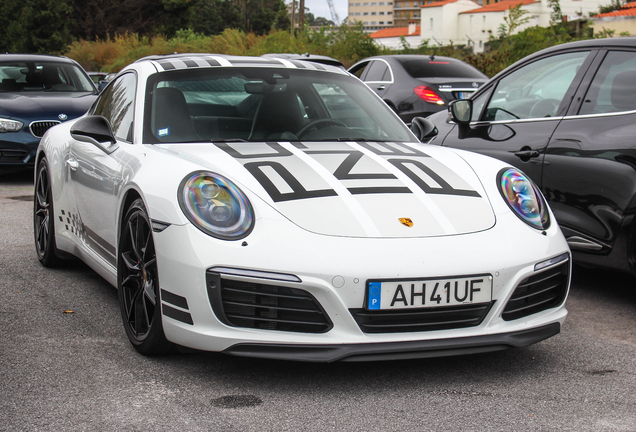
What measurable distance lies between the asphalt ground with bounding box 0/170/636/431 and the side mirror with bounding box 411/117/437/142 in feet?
4.25

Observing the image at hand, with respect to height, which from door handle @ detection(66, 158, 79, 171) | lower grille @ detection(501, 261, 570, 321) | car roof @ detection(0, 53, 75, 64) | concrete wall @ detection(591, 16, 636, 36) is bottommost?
concrete wall @ detection(591, 16, 636, 36)

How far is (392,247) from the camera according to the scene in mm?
2824

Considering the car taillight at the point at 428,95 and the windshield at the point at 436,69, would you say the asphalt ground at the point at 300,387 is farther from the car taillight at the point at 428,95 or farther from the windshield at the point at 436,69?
the windshield at the point at 436,69

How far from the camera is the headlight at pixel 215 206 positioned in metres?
2.87

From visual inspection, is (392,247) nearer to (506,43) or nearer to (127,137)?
(127,137)

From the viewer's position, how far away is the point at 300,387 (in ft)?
9.55

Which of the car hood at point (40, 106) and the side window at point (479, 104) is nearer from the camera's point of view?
the side window at point (479, 104)

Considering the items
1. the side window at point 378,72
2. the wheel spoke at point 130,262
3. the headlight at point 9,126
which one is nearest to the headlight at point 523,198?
the wheel spoke at point 130,262

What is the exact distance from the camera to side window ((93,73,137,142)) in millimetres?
4008

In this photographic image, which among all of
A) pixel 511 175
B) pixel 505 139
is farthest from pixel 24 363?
pixel 505 139

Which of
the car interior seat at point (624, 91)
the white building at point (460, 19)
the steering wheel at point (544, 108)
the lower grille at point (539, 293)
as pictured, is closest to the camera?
the lower grille at point (539, 293)

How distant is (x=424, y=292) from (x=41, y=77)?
28.3 feet

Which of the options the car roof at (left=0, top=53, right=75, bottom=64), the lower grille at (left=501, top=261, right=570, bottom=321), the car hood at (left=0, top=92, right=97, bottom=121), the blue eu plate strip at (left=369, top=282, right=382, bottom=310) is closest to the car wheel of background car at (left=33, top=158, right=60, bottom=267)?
the blue eu plate strip at (left=369, top=282, right=382, bottom=310)

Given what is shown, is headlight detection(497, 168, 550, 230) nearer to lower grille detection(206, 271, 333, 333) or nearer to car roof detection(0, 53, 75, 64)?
lower grille detection(206, 271, 333, 333)
